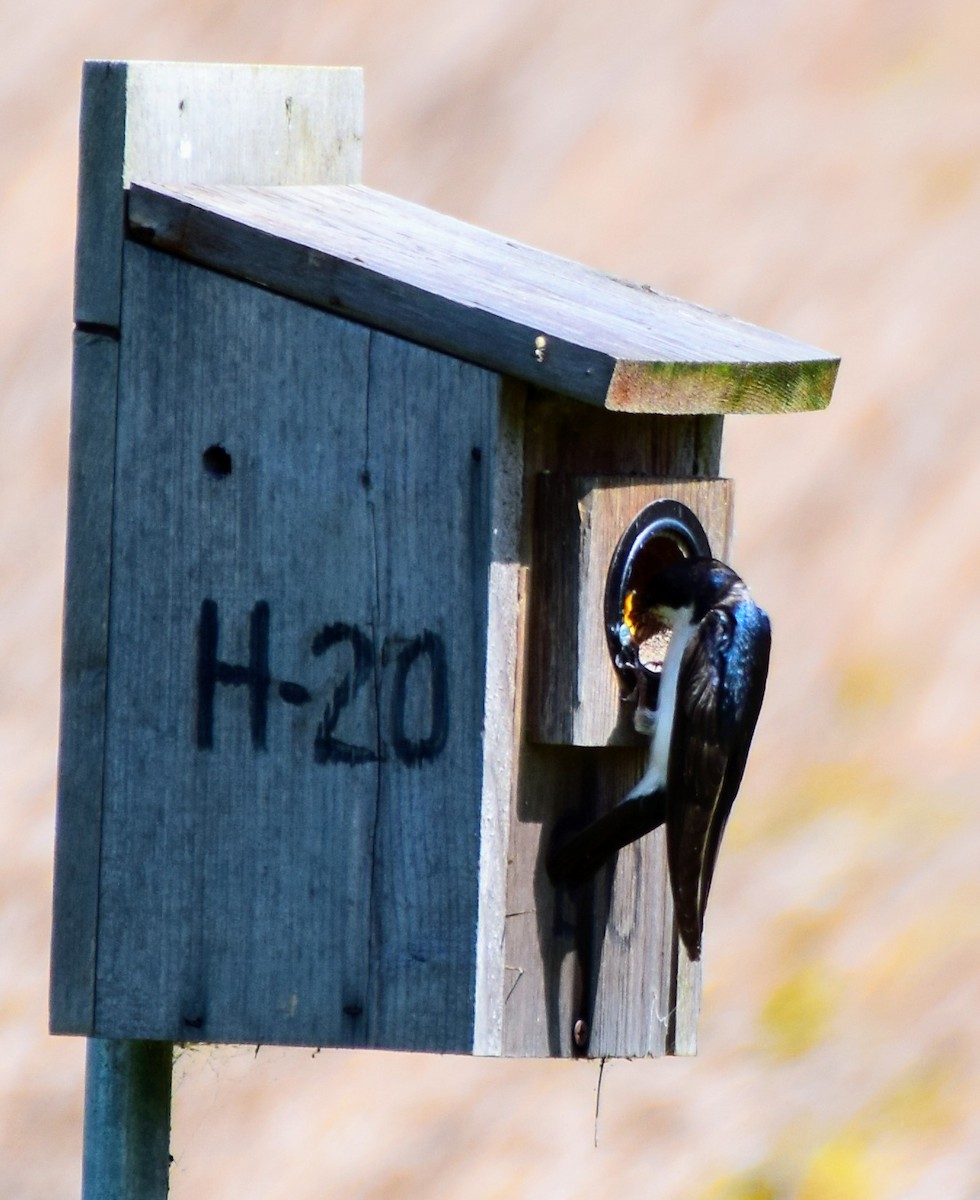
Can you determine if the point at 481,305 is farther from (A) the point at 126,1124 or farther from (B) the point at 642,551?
(A) the point at 126,1124

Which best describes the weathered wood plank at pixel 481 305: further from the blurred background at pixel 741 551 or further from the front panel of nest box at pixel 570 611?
the blurred background at pixel 741 551

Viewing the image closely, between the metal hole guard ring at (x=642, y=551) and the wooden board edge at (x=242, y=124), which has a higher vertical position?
the wooden board edge at (x=242, y=124)

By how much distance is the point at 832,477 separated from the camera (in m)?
5.27

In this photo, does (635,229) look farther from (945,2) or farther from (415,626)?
(415,626)

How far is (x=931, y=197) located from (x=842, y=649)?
3.75ft

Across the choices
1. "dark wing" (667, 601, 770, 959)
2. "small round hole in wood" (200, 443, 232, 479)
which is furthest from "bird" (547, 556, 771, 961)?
"small round hole in wood" (200, 443, 232, 479)

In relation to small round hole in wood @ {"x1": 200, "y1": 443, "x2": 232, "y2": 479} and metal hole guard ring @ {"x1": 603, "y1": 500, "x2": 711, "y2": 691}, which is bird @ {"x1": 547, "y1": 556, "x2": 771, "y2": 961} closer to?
metal hole guard ring @ {"x1": 603, "y1": 500, "x2": 711, "y2": 691}

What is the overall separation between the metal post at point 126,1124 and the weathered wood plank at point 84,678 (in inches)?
3.1

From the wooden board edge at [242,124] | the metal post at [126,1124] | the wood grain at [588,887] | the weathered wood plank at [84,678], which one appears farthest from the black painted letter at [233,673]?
the wooden board edge at [242,124]

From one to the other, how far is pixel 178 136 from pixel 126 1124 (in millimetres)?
1150

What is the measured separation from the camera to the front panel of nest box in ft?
8.52

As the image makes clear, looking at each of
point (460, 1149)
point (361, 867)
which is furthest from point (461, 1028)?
point (460, 1149)

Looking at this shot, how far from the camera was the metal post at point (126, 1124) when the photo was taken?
2.73m

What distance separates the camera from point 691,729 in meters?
2.63
